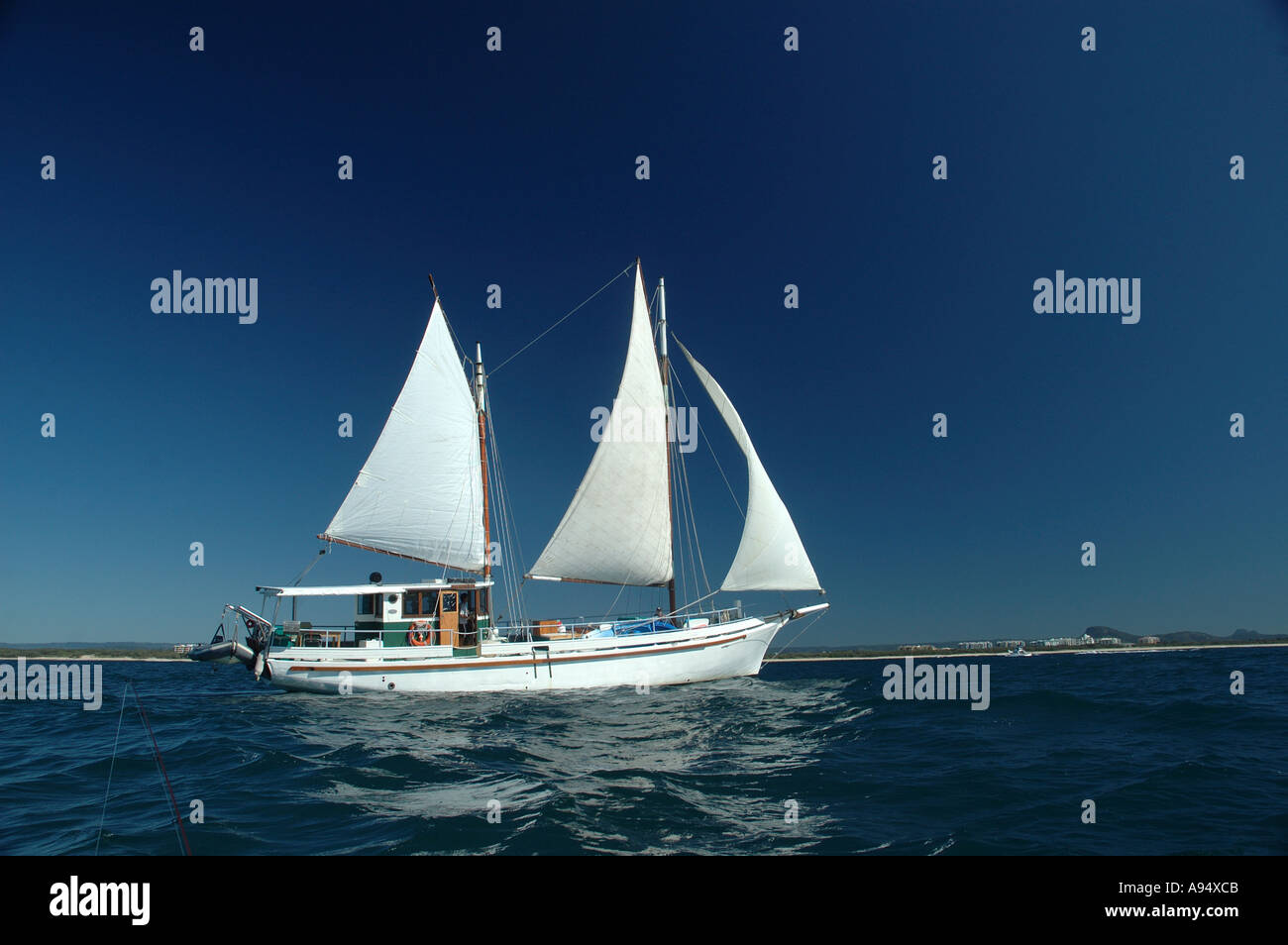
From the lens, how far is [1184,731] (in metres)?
15.8

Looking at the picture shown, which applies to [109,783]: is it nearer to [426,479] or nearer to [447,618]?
[447,618]

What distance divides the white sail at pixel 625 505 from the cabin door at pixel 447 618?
5.39 metres

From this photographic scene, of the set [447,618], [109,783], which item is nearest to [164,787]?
[109,783]

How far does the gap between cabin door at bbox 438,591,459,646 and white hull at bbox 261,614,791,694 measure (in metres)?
0.92

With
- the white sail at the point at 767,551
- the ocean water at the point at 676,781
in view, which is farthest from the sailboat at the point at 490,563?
the ocean water at the point at 676,781

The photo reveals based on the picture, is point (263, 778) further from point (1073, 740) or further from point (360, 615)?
point (360, 615)

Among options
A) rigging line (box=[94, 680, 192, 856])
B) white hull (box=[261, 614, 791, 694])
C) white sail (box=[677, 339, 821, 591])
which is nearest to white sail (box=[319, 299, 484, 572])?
white hull (box=[261, 614, 791, 694])

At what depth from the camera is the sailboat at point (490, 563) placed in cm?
3042

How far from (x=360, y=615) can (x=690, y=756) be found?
80.4 ft

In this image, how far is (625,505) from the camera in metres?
35.2

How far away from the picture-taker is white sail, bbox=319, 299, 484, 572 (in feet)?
114

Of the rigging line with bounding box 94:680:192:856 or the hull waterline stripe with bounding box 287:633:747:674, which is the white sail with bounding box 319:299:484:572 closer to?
the hull waterline stripe with bounding box 287:633:747:674

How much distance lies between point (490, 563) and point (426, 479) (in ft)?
22.1
